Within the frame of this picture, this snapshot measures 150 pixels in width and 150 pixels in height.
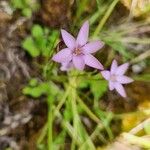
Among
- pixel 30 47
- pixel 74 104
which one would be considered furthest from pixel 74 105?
pixel 30 47

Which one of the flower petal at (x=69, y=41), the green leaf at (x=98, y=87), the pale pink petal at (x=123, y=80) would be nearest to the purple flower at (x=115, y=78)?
the pale pink petal at (x=123, y=80)

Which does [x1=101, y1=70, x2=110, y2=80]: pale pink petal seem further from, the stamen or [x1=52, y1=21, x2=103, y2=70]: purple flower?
[x1=52, y1=21, x2=103, y2=70]: purple flower

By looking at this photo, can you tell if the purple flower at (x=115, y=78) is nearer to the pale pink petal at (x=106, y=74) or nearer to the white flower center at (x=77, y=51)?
the pale pink petal at (x=106, y=74)

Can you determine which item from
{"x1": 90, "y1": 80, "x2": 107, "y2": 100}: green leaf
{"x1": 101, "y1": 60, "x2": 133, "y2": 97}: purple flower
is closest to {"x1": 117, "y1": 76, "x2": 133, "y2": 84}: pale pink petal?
{"x1": 101, "y1": 60, "x2": 133, "y2": 97}: purple flower

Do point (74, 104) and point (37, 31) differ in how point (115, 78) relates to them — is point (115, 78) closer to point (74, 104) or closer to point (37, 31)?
point (74, 104)

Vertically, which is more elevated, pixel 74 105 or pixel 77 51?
pixel 77 51

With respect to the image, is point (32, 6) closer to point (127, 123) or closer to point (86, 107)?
point (86, 107)

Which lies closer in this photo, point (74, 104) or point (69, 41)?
point (69, 41)

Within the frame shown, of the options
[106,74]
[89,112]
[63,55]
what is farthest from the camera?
[89,112]
